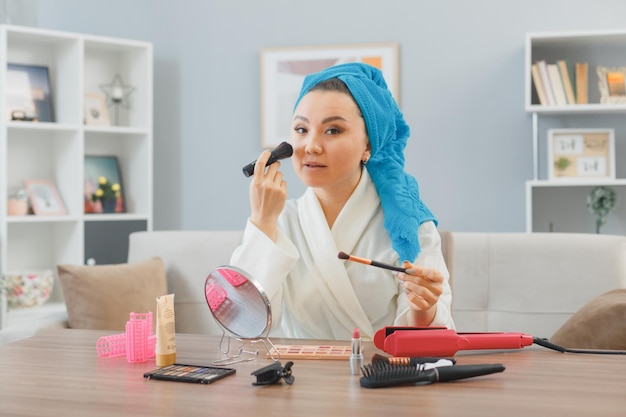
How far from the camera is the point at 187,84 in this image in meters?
4.30

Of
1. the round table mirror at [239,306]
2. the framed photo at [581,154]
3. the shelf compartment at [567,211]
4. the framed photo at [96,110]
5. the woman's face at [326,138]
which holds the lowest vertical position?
the round table mirror at [239,306]

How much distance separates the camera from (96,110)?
414cm

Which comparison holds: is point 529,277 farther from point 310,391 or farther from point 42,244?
point 42,244

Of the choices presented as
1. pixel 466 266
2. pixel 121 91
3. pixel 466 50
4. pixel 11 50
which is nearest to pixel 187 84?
pixel 121 91

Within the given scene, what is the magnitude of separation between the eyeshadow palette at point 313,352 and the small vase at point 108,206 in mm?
2924

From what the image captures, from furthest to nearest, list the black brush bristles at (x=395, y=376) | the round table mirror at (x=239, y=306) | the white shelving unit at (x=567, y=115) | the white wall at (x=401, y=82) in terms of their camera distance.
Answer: the white wall at (x=401, y=82)
the white shelving unit at (x=567, y=115)
the round table mirror at (x=239, y=306)
the black brush bristles at (x=395, y=376)

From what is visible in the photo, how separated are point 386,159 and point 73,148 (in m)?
2.56

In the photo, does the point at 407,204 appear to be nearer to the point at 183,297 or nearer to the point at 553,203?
the point at 183,297

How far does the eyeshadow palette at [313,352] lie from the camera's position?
1.33 metres

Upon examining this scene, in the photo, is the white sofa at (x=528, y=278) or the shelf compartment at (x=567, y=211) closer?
the white sofa at (x=528, y=278)

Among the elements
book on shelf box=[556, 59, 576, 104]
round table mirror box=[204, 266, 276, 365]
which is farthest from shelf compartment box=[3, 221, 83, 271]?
round table mirror box=[204, 266, 276, 365]

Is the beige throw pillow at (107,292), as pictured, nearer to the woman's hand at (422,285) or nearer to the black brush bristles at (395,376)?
the woman's hand at (422,285)

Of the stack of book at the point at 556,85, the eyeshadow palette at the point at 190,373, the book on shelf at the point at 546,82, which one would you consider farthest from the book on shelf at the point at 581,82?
the eyeshadow palette at the point at 190,373

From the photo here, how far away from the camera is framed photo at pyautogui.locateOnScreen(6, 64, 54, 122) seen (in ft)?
12.4
